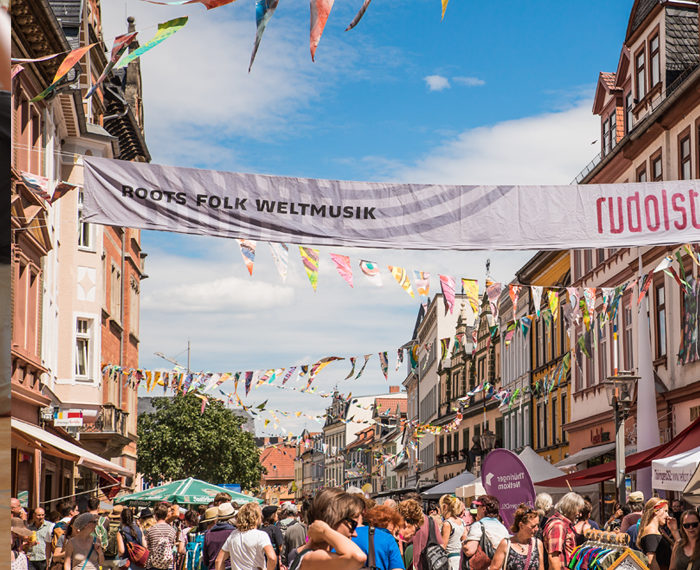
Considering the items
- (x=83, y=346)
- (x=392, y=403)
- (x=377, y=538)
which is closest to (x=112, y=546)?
(x=377, y=538)

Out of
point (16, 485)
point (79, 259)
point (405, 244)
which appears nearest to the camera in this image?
point (405, 244)

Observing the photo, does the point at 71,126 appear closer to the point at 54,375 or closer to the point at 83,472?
the point at 54,375

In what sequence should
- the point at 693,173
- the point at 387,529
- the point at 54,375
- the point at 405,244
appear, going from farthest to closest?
the point at 54,375 → the point at 693,173 → the point at 405,244 → the point at 387,529

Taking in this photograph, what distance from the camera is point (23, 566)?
948cm

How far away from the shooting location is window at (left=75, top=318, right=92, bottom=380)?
3034 centimetres

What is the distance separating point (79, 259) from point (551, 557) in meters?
22.9

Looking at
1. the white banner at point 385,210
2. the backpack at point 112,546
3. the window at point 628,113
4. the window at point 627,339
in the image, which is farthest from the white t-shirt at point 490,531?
the window at point 628,113

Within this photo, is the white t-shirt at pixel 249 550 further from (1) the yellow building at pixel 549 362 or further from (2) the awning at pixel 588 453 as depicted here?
(1) the yellow building at pixel 549 362

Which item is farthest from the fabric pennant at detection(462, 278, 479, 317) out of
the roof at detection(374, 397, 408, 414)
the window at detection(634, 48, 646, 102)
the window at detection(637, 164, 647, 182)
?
Answer: the roof at detection(374, 397, 408, 414)

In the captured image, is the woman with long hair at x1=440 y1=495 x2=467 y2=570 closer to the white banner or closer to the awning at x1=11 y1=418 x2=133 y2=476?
the white banner

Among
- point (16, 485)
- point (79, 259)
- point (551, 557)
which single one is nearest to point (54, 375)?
point (79, 259)

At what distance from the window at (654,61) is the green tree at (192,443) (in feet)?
108

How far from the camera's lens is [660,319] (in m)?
26.3

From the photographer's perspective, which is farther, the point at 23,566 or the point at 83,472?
the point at 83,472
